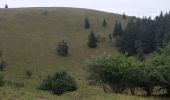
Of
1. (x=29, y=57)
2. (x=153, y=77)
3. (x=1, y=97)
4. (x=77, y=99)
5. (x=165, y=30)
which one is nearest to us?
(x=1, y=97)

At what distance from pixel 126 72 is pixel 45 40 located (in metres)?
64.4

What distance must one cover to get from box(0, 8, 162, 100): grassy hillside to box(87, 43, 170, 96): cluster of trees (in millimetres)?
13263

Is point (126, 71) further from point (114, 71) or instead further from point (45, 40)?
point (45, 40)

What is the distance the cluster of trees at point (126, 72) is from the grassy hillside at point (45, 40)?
43.5ft

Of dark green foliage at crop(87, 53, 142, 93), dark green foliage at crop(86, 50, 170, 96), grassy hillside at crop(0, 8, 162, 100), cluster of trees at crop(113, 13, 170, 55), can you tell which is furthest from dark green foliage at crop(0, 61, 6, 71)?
dark green foliage at crop(87, 53, 142, 93)

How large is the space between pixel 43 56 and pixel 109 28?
36.0m

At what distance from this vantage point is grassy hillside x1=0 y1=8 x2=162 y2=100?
79.1 meters

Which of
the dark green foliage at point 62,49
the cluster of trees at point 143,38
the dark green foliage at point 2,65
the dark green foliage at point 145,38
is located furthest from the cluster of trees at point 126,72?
the dark green foliage at point 145,38

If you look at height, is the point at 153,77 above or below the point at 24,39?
below

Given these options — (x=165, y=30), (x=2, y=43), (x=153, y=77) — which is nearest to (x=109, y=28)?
(x=165, y=30)

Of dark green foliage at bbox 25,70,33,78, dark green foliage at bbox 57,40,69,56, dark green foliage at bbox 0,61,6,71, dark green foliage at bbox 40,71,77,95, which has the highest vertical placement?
dark green foliage at bbox 57,40,69,56

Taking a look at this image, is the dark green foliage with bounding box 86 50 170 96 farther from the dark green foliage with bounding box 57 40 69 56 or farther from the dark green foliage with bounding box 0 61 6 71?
the dark green foliage with bounding box 57 40 69 56

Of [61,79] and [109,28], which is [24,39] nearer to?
[109,28]

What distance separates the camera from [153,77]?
39000 millimetres
